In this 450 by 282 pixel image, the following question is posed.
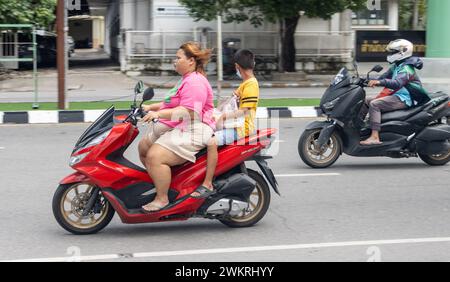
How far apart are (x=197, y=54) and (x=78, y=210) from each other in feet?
5.13

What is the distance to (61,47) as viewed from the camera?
1505 cm

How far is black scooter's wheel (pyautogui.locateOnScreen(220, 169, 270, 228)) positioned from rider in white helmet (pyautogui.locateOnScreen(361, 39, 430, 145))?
304 centimetres

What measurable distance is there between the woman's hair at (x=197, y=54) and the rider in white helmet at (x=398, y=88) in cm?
348

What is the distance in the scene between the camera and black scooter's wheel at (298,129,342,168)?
9.28 metres

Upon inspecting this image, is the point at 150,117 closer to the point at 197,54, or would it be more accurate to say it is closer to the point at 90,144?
the point at 90,144

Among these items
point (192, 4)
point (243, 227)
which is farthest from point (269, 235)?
point (192, 4)

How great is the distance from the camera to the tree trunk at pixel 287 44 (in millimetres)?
25369

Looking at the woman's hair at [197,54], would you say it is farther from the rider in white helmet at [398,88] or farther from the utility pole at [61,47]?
the utility pole at [61,47]

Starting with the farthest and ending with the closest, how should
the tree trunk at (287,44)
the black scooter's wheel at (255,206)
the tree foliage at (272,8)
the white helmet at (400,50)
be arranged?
the tree trunk at (287,44), the tree foliage at (272,8), the white helmet at (400,50), the black scooter's wheel at (255,206)

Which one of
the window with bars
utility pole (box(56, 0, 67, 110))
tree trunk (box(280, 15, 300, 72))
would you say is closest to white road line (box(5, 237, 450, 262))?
utility pole (box(56, 0, 67, 110))

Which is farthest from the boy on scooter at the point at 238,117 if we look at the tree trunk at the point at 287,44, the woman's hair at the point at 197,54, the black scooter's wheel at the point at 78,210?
the tree trunk at the point at 287,44

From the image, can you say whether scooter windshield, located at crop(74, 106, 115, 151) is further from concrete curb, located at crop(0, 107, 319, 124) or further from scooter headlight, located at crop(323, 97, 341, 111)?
concrete curb, located at crop(0, 107, 319, 124)

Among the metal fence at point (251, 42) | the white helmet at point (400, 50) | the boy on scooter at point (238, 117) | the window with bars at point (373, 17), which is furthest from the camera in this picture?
the window with bars at point (373, 17)
